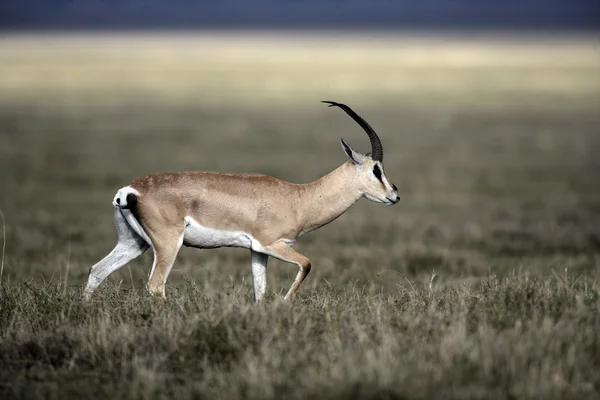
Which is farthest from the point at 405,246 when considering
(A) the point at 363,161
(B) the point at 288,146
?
(B) the point at 288,146

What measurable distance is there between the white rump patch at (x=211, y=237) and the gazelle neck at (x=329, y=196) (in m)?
0.73

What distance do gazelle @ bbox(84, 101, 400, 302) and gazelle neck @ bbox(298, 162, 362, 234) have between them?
1 centimetres

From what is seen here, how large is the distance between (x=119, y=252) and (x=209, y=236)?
95 centimetres

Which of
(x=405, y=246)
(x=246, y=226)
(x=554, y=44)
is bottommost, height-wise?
(x=405, y=246)

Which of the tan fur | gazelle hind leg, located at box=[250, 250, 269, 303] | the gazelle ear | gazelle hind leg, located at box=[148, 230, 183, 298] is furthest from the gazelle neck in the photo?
gazelle hind leg, located at box=[148, 230, 183, 298]

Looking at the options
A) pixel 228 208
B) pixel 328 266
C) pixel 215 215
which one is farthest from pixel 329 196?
pixel 328 266

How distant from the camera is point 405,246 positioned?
60.4 ft

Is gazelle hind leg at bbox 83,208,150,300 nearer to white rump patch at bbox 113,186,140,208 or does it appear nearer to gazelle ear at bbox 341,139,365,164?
white rump patch at bbox 113,186,140,208

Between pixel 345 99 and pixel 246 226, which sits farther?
pixel 345 99

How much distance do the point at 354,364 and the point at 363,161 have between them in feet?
13.5

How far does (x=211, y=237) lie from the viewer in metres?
10.1

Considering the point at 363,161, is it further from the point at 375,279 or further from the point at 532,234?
the point at 532,234

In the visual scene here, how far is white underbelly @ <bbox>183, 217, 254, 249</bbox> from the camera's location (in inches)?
396

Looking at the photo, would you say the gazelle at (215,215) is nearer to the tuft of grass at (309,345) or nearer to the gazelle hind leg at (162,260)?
the gazelle hind leg at (162,260)
